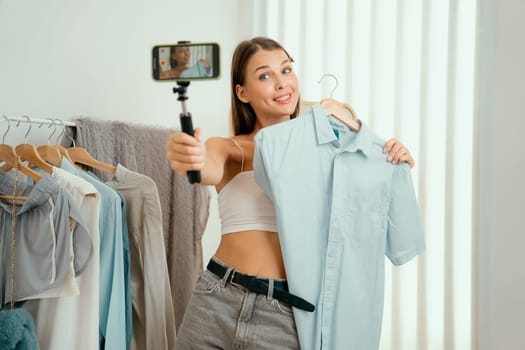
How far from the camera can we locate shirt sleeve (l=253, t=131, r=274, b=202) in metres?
1.35

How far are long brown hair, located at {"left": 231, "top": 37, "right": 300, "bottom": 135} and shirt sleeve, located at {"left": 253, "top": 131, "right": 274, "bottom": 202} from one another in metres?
0.28

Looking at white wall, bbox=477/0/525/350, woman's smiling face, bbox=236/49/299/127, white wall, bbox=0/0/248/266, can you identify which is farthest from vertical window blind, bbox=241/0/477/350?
woman's smiling face, bbox=236/49/299/127

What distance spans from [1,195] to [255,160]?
27.1 inches

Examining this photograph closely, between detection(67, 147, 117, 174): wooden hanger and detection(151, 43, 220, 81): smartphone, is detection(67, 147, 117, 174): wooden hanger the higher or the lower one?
the lower one

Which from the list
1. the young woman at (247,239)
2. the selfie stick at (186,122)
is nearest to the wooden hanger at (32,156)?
the young woman at (247,239)

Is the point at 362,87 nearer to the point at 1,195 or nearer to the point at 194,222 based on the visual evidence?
the point at 194,222

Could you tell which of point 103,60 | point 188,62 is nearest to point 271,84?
point 188,62

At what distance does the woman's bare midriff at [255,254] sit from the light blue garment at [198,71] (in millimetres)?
598

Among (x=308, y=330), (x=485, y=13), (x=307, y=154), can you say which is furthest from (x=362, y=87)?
(x=308, y=330)

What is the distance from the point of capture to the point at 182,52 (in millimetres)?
958

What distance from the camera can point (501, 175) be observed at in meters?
2.12

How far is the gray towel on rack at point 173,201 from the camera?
190cm

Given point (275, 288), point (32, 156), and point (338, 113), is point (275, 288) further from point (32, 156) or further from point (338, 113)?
point (32, 156)

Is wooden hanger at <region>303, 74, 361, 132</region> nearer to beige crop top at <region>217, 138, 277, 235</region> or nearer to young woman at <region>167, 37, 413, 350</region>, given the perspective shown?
young woman at <region>167, 37, 413, 350</region>
